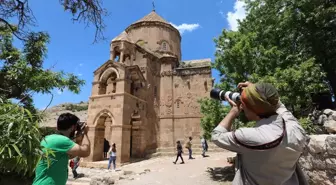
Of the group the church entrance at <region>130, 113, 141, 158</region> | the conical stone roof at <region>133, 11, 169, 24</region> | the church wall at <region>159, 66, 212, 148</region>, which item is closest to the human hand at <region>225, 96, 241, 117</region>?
the church entrance at <region>130, 113, 141, 158</region>

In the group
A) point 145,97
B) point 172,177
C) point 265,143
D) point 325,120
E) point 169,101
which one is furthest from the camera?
point 169,101

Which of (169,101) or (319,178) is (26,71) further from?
(169,101)

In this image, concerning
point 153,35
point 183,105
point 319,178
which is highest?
point 153,35

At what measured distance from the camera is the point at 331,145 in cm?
468

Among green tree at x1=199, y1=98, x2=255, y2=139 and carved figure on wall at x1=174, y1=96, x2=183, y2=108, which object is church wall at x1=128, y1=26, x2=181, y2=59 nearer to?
carved figure on wall at x1=174, y1=96, x2=183, y2=108

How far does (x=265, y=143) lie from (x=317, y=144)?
14.6ft

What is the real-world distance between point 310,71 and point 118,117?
12485mm

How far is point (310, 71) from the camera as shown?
7.95 meters

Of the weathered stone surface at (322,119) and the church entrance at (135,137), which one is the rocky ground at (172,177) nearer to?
the weathered stone surface at (322,119)

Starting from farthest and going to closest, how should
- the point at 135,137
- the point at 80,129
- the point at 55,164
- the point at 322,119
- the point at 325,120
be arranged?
the point at 135,137, the point at 322,119, the point at 325,120, the point at 80,129, the point at 55,164

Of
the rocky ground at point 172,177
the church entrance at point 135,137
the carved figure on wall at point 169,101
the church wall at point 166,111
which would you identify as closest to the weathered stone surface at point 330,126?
the rocky ground at point 172,177

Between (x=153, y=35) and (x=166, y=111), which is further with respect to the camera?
(x=153, y=35)

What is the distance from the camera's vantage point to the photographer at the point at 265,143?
1.52 m

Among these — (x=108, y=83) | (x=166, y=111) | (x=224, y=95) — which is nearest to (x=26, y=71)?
(x=224, y=95)
